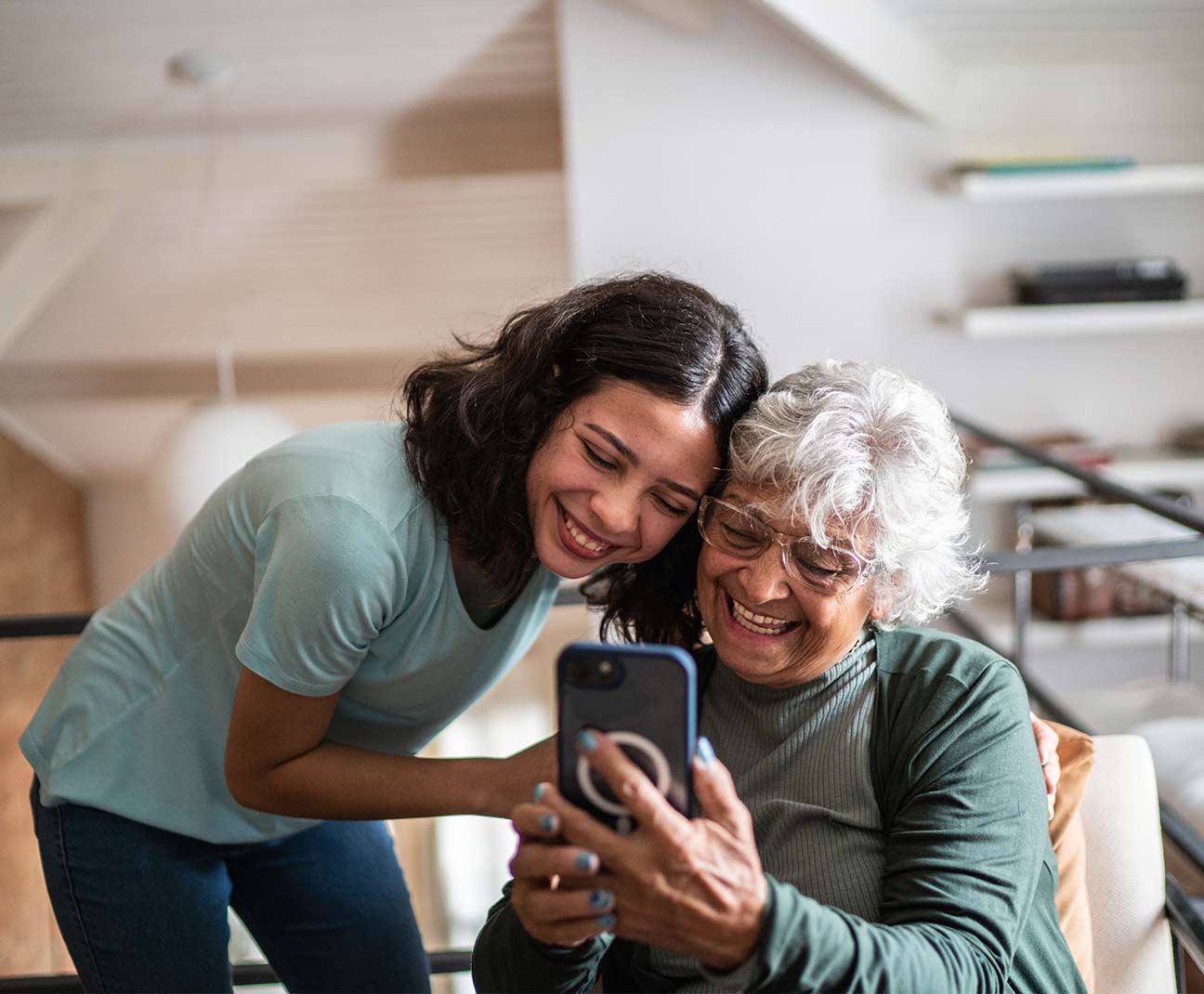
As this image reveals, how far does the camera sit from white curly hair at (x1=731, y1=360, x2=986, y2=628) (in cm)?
111

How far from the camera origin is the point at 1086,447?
364 cm

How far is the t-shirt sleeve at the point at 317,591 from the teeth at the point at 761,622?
0.33 meters

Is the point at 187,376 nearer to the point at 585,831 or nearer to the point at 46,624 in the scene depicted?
the point at 46,624

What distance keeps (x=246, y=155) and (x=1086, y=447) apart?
10.0ft

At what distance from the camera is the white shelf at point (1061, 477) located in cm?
361

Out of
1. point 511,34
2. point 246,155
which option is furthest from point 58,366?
point 511,34

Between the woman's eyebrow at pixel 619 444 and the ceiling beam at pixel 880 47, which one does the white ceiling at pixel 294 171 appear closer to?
the ceiling beam at pixel 880 47

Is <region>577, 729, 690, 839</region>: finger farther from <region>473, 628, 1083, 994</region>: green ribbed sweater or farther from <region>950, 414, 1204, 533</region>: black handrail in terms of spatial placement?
<region>950, 414, 1204, 533</region>: black handrail

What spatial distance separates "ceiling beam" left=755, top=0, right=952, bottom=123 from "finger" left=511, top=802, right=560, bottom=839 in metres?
2.72

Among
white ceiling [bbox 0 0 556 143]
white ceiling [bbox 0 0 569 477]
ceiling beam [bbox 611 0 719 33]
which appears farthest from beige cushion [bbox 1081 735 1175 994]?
white ceiling [bbox 0 0 556 143]

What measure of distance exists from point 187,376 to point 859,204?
13.2 ft

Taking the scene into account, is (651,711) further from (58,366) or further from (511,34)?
(58,366)

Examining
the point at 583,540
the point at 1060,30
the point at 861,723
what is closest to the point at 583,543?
the point at 583,540

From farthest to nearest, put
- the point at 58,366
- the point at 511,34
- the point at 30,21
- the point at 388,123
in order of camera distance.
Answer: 1. the point at 58,366
2. the point at 388,123
3. the point at 511,34
4. the point at 30,21
